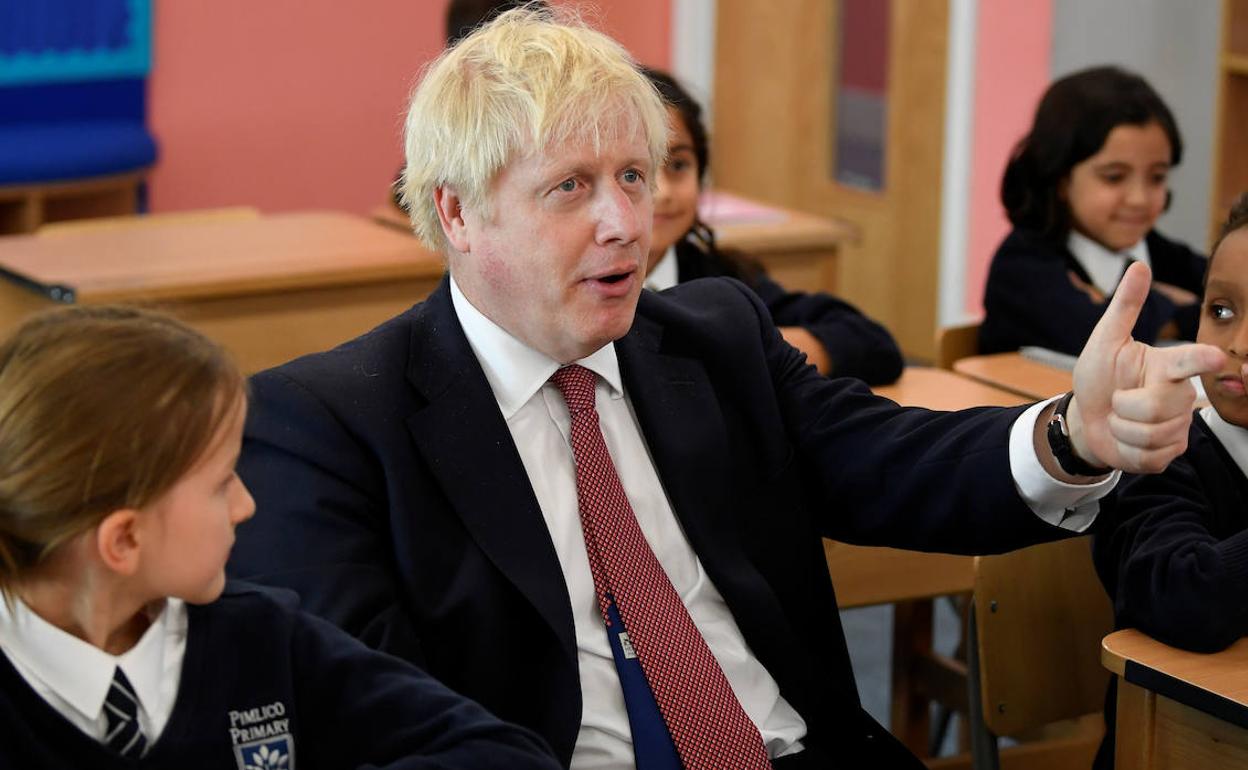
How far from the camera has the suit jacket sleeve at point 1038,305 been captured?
3.45 m

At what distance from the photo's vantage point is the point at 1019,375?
9.61 ft

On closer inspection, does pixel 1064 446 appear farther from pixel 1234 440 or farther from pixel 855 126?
pixel 855 126

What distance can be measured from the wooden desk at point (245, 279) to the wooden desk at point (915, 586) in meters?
1.28

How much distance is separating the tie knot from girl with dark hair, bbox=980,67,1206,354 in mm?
1848

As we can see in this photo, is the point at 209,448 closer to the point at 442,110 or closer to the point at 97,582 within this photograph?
the point at 97,582

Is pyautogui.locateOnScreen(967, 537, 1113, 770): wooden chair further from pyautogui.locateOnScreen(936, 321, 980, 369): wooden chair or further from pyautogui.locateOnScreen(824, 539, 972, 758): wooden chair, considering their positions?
pyautogui.locateOnScreen(936, 321, 980, 369): wooden chair

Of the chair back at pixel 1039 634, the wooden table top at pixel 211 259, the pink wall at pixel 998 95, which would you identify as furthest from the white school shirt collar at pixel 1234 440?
the pink wall at pixel 998 95

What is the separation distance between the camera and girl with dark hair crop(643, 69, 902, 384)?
2922 millimetres

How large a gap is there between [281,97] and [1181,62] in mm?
3147

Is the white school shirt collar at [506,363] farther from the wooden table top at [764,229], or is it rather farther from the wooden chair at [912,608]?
the wooden table top at [764,229]

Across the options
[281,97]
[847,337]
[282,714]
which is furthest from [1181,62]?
[282,714]

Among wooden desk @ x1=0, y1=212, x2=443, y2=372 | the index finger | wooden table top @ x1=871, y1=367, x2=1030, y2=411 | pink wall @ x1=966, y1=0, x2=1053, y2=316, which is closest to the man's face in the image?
the index finger

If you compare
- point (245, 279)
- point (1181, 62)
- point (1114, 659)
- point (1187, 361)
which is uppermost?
point (1181, 62)

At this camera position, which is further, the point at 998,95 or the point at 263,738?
the point at 998,95
